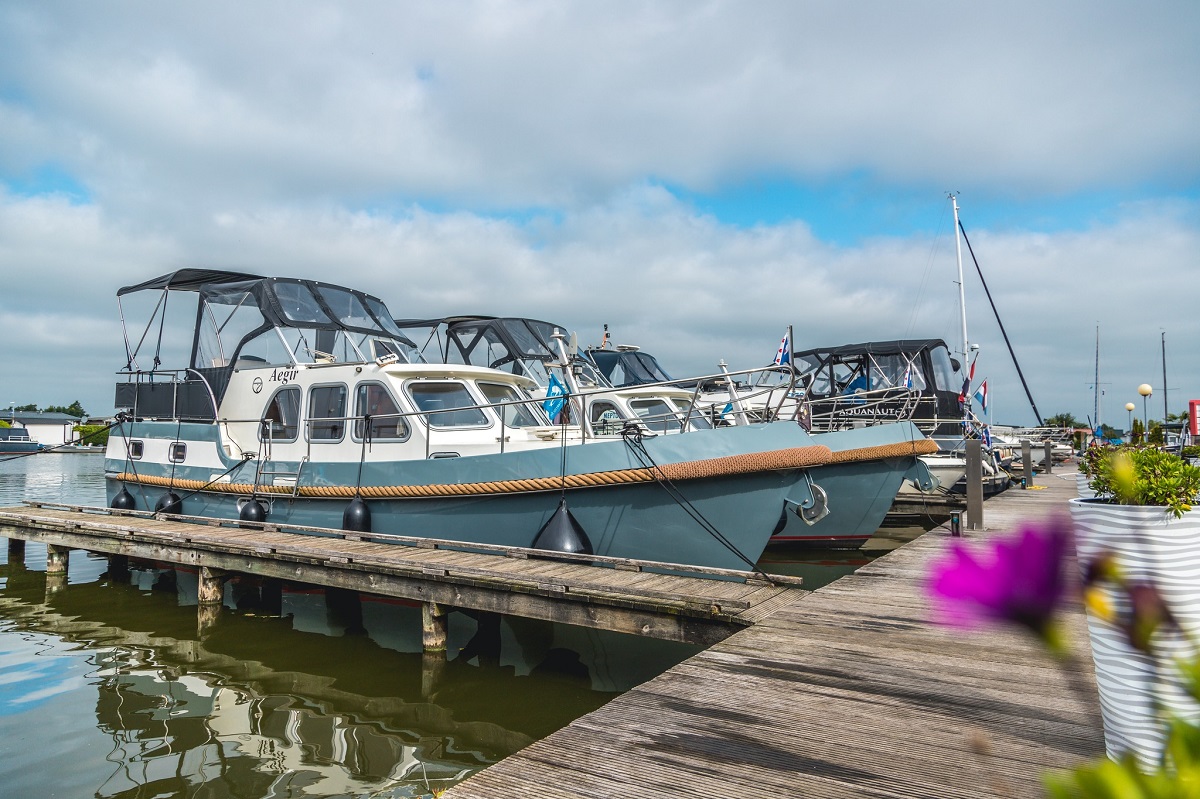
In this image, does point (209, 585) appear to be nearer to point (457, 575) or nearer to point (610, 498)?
point (457, 575)

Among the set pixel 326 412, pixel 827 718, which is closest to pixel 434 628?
pixel 326 412

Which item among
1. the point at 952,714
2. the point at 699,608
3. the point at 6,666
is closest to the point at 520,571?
the point at 699,608

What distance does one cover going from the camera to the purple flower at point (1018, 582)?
55 cm

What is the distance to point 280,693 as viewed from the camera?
698cm

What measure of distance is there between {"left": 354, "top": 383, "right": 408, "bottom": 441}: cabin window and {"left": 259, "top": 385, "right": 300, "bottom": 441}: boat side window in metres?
1.20

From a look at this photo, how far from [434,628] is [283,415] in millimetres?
5240

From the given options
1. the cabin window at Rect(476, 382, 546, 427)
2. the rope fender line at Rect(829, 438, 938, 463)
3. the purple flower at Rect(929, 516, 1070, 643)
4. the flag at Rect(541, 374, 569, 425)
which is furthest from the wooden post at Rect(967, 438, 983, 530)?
the purple flower at Rect(929, 516, 1070, 643)

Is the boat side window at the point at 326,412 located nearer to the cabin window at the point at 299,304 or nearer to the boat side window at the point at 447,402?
the boat side window at the point at 447,402

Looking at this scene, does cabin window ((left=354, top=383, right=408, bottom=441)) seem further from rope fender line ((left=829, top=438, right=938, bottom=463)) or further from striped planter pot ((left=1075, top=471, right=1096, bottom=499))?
striped planter pot ((left=1075, top=471, right=1096, bottom=499))

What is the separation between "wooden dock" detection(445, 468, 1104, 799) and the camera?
2834mm

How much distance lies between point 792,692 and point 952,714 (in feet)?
2.34

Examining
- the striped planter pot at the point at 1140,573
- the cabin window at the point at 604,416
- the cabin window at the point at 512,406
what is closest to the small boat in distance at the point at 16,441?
the cabin window at the point at 604,416

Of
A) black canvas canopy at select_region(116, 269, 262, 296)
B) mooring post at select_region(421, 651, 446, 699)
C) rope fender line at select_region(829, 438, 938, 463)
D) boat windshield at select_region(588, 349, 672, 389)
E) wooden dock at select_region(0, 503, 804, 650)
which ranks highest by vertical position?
black canvas canopy at select_region(116, 269, 262, 296)

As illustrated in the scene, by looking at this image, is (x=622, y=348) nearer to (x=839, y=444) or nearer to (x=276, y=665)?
(x=839, y=444)
